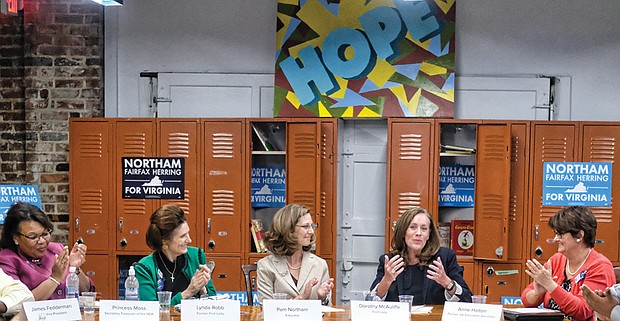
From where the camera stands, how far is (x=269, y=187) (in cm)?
665

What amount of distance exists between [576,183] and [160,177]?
334cm

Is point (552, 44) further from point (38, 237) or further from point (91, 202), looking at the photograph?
point (38, 237)

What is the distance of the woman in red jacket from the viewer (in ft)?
13.7

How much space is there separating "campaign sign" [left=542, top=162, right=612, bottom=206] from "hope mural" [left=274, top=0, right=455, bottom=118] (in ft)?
3.20

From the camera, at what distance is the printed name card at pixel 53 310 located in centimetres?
359

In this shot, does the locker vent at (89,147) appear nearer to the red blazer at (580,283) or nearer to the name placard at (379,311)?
the name placard at (379,311)

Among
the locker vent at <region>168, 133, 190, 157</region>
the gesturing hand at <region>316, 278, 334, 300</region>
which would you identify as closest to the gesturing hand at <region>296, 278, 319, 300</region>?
the gesturing hand at <region>316, 278, 334, 300</region>

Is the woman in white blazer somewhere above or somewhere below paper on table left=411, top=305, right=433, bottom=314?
above

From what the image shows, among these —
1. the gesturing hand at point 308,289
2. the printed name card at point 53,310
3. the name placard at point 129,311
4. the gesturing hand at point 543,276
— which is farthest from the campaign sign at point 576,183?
the printed name card at point 53,310

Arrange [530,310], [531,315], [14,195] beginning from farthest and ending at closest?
1. [14,195]
2. [530,310]
3. [531,315]

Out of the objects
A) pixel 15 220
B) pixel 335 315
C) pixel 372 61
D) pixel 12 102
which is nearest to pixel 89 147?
pixel 12 102

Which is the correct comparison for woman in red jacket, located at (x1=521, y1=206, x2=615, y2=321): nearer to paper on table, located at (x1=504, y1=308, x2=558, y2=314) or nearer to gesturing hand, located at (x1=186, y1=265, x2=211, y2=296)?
paper on table, located at (x1=504, y1=308, x2=558, y2=314)

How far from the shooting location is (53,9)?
671cm

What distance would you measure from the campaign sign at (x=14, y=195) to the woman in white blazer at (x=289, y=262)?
7.33ft
